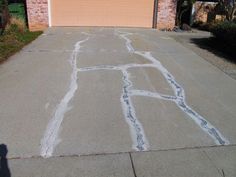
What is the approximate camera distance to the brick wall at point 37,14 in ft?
44.5

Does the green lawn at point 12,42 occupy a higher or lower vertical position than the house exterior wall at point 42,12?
lower

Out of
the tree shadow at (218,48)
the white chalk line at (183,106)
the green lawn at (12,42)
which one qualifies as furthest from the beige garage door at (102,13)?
the white chalk line at (183,106)

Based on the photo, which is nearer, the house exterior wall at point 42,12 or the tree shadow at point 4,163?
the tree shadow at point 4,163

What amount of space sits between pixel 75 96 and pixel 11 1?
11.0 metres

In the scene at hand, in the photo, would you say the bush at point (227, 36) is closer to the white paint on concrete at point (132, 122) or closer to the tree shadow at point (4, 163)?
the white paint on concrete at point (132, 122)

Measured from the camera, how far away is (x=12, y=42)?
983 cm

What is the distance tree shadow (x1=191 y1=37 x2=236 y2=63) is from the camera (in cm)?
968

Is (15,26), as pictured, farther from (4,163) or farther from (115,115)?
(4,163)

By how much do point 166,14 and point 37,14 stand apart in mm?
6766

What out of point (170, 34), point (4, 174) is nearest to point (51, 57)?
point (4, 174)

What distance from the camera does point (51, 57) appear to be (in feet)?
27.6

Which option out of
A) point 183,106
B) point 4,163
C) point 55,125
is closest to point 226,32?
point 183,106

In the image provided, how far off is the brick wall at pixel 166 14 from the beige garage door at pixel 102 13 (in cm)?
48

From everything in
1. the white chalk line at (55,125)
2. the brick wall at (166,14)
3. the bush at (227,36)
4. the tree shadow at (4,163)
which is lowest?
the tree shadow at (4,163)
